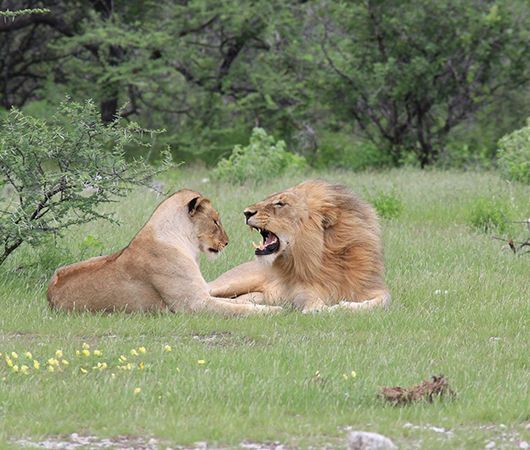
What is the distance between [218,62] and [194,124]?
5.31 ft

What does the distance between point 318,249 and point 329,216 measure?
0.32m

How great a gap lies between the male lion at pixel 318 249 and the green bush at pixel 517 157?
7019 mm

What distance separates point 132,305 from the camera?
301 inches

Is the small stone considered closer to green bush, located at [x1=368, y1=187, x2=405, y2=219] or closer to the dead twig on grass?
the dead twig on grass

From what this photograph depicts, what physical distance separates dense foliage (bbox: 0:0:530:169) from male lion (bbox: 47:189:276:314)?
35.8 feet

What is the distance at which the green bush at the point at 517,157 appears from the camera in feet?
47.6

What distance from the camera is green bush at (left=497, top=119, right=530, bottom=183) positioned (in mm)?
14516

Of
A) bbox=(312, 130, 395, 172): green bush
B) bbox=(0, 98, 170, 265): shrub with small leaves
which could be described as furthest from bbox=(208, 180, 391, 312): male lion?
bbox=(312, 130, 395, 172): green bush

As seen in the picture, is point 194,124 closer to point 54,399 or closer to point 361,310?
point 361,310

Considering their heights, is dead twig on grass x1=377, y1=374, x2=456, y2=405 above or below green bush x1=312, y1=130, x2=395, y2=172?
below

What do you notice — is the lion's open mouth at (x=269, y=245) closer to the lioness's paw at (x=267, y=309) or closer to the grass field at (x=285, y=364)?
the lioness's paw at (x=267, y=309)

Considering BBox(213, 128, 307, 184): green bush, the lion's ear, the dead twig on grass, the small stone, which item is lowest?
the dead twig on grass

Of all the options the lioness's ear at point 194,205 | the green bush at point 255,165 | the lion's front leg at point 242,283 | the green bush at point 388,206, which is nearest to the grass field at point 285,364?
the lion's front leg at point 242,283

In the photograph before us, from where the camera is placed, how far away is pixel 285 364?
6.05 m
